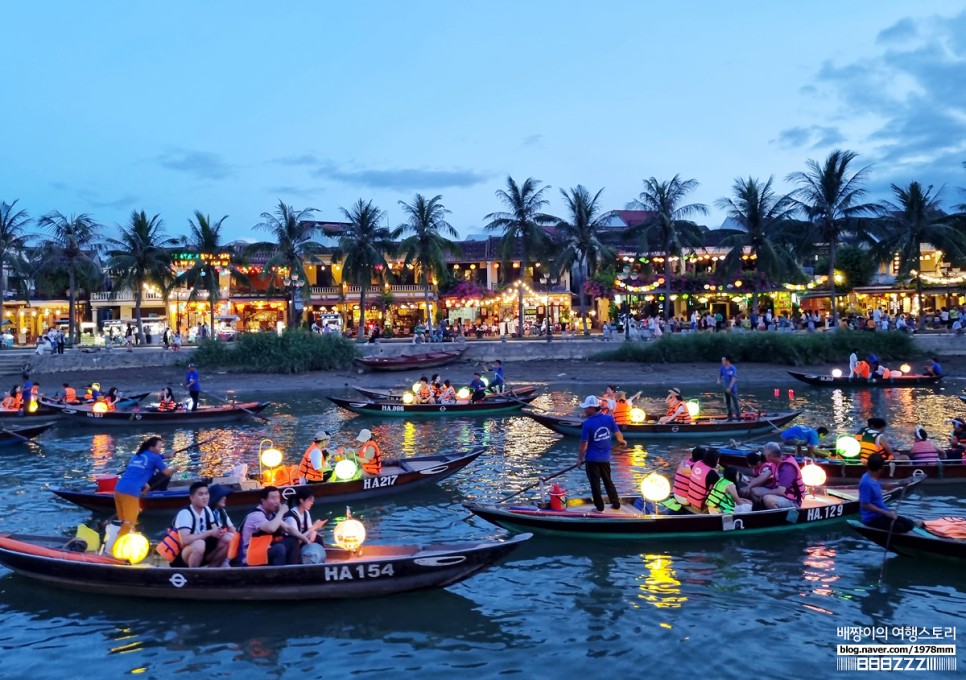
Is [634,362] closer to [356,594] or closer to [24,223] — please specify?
[356,594]

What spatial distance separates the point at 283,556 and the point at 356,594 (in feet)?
3.41

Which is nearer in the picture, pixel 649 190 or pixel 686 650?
pixel 686 650

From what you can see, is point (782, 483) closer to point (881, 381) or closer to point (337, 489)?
point (337, 489)

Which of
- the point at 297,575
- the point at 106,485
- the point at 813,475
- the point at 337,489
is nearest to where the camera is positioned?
the point at 297,575

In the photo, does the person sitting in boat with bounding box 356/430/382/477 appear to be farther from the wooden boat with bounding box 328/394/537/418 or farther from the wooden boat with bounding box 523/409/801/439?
the wooden boat with bounding box 328/394/537/418

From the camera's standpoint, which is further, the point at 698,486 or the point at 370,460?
the point at 370,460

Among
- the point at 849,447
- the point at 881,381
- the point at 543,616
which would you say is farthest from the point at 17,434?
the point at 881,381

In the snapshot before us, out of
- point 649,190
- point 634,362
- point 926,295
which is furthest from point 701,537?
point 926,295

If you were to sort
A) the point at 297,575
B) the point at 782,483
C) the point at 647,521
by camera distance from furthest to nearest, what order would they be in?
the point at 782,483 → the point at 647,521 → the point at 297,575

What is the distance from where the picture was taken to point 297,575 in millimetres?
9508

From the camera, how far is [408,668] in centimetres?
837

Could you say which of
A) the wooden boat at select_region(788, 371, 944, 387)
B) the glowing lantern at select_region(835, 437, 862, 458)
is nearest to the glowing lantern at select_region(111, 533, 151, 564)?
the glowing lantern at select_region(835, 437, 862, 458)

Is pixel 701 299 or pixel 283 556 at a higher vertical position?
pixel 701 299

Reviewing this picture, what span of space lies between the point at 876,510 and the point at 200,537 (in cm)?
896
